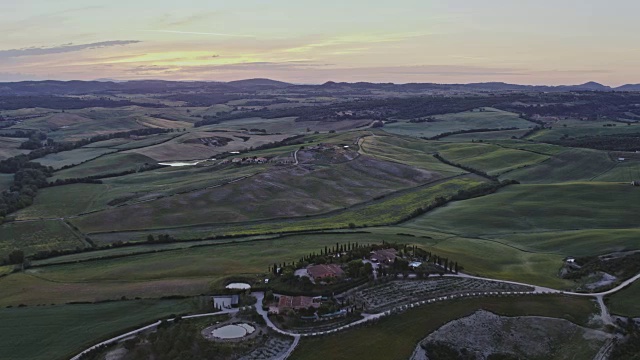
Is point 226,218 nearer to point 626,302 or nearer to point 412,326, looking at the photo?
point 412,326

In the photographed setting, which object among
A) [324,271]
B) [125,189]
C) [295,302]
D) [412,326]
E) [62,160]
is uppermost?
[62,160]

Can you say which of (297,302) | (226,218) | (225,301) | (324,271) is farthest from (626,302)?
(226,218)

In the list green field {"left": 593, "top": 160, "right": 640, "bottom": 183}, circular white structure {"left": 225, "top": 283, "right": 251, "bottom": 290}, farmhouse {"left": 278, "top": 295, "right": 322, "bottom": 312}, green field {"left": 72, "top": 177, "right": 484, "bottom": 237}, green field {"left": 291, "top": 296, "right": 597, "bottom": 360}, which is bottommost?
green field {"left": 72, "top": 177, "right": 484, "bottom": 237}

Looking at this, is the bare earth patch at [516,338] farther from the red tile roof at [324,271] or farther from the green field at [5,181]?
the green field at [5,181]

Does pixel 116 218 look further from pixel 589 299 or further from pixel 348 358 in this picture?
pixel 589 299

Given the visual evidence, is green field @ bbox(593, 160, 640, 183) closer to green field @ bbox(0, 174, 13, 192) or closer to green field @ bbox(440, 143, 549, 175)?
green field @ bbox(440, 143, 549, 175)

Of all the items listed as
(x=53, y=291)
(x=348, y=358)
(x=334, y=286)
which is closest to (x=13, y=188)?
(x=53, y=291)

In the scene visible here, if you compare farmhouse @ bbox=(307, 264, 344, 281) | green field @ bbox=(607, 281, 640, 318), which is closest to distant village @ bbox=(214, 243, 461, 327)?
farmhouse @ bbox=(307, 264, 344, 281)
